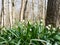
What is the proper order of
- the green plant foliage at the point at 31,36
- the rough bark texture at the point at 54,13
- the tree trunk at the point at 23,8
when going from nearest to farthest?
the green plant foliage at the point at 31,36, the rough bark texture at the point at 54,13, the tree trunk at the point at 23,8

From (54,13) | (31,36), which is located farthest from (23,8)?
(31,36)

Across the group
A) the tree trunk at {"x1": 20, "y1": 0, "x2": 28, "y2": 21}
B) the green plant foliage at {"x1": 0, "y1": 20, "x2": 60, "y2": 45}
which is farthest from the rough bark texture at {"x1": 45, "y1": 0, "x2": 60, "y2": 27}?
the tree trunk at {"x1": 20, "y1": 0, "x2": 28, "y2": 21}

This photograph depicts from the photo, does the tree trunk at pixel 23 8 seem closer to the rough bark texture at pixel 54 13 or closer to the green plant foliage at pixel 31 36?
the rough bark texture at pixel 54 13

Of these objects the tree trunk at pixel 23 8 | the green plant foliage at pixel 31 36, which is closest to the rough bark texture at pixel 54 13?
the green plant foliage at pixel 31 36

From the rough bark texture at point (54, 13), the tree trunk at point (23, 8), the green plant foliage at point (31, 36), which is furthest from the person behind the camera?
the tree trunk at point (23, 8)

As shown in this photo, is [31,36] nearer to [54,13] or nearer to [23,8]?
[54,13]

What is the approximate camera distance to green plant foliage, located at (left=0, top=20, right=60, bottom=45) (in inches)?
129

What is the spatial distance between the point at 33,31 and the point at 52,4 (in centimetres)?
178

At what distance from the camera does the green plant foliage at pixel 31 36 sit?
327 cm

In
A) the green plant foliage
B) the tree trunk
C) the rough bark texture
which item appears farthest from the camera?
the tree trunk

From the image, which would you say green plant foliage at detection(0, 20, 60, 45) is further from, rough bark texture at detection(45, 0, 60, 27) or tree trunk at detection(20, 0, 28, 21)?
tree trunk at detection(20, 0, 28, 21)

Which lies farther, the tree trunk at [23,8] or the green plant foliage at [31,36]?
the tree trunk at [23,8]

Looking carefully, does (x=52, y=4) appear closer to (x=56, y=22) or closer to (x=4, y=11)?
(x=56, y=22)

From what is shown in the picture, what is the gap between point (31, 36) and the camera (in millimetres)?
3352
